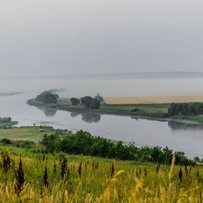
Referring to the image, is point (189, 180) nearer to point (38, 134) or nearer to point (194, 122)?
point (38, 134)

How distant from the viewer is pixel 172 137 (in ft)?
417

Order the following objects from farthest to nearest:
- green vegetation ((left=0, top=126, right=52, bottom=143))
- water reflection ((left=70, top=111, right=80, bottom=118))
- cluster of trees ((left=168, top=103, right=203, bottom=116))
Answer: water reflection ((left=70, top=111, right=80, bottom=118)) < cluster of trees ((left=168, top=103, right=203, bottom=116)) < green vegetation ((left=0, top=126, right=52, bottom=143))

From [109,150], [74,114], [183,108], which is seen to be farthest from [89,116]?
[109,150]

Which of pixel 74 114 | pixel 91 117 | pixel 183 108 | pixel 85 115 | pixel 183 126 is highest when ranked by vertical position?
pixel 183 108

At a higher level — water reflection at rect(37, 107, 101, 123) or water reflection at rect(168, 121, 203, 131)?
water reflection at rect(37, 107, 101, 123)

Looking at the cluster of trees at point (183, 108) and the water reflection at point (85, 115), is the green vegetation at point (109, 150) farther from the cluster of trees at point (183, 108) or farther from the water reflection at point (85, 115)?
the cluster of trees at point (183, 108)

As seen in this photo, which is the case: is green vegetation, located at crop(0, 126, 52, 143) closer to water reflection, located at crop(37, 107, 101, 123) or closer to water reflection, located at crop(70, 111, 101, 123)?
water reflection, located at crop(70, 111, 101, 123)

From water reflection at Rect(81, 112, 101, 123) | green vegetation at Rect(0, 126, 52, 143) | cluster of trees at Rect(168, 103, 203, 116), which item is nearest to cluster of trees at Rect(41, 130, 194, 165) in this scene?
green vegetation at Rect(0, 126, 52, 143)

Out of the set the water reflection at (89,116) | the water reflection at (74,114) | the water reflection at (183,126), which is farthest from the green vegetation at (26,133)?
the water reflection at (74,114)

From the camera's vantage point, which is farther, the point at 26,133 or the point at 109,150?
the point at 26,133

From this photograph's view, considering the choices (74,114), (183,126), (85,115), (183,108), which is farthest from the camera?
(74,114)

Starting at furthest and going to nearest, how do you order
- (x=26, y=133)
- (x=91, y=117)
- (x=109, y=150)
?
(x=91, y=117)
(x=26, y=133)
(x=109, y=150)

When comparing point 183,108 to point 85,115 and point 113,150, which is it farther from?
point 113,150

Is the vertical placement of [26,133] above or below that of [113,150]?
below
